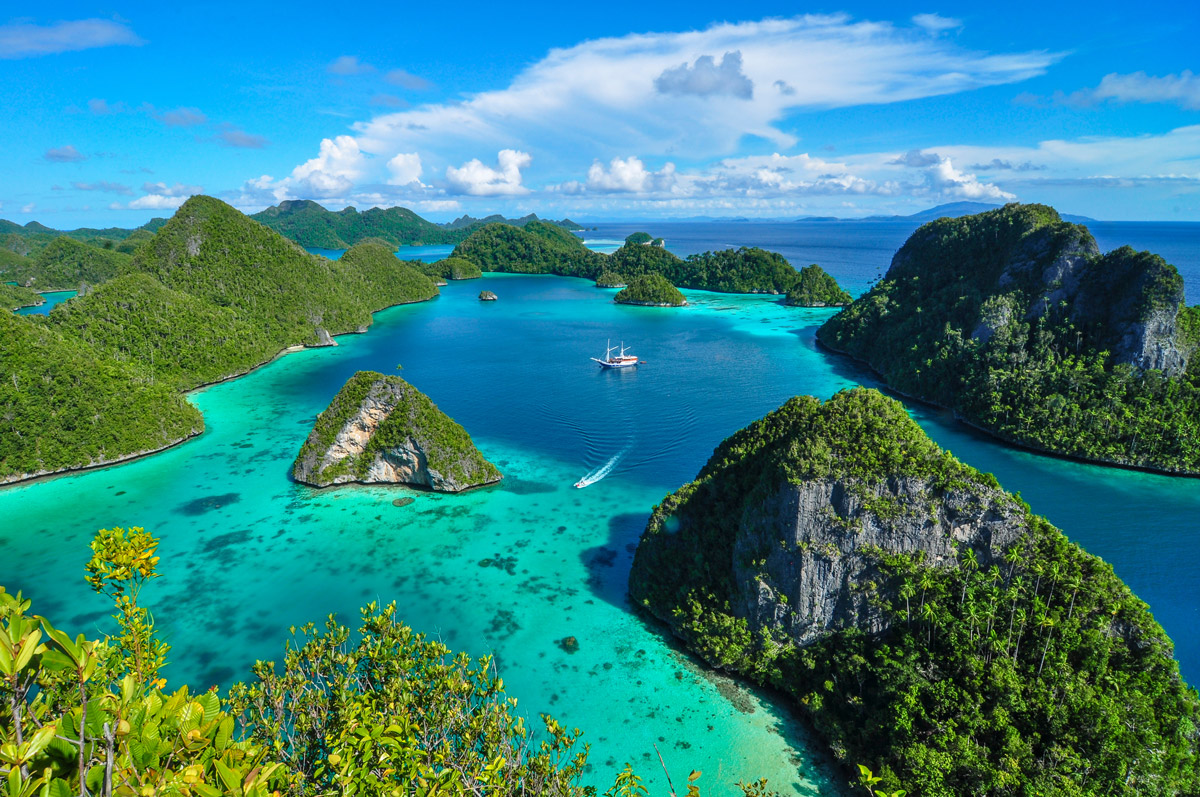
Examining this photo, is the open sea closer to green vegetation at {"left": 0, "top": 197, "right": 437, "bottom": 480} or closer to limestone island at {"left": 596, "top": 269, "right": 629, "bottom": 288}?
green vegetation at {"left": 0, "top": 197, "right": 437, "bottom": 480}

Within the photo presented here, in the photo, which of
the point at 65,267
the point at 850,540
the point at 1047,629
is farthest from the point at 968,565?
the point at 65,267

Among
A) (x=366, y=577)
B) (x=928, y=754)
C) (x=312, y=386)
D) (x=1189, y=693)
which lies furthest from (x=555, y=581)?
(x=312, y=386)

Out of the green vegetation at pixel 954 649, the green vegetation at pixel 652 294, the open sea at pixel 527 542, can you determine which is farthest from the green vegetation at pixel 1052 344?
the green vegetation at pixel 652 294

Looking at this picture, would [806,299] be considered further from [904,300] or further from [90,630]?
[90,630]

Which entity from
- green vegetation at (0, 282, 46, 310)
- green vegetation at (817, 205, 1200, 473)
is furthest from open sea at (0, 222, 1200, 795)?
green vegetation at (0, 282, 46, 310)

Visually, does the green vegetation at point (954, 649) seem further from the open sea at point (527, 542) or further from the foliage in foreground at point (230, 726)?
the foliage in foreground at point (230, 726)

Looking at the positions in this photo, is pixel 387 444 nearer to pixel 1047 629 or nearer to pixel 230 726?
pixel 230 726
